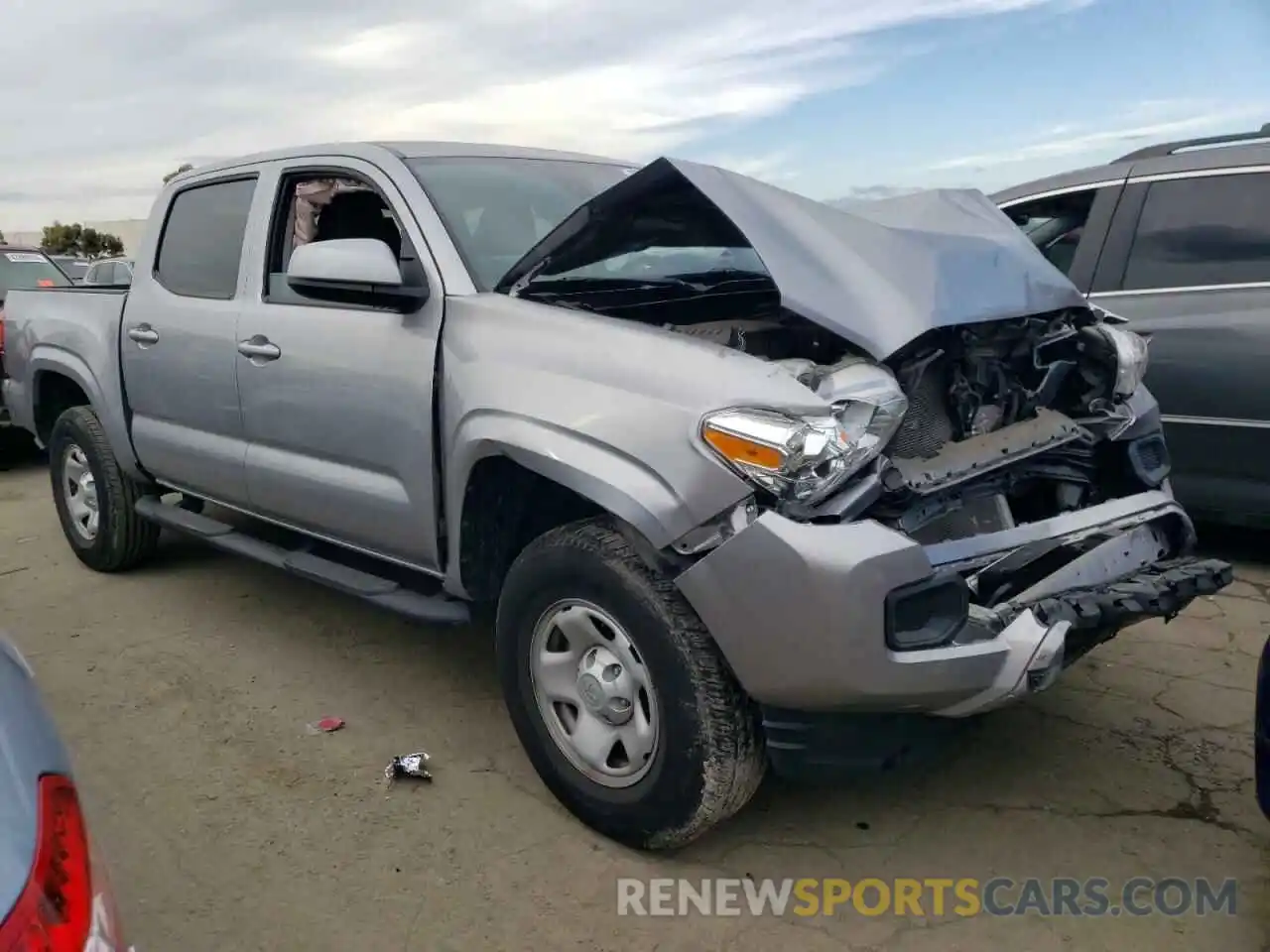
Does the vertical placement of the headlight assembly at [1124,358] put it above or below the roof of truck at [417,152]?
below

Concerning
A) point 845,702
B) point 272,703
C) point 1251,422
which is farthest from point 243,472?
point 1251,422

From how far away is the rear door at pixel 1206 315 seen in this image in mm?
4367

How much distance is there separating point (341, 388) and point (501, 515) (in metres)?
0.73

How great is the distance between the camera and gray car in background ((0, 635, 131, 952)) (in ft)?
3.84

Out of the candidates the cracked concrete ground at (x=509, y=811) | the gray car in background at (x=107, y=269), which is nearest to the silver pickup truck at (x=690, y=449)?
the cracked concrete ground at (x=509, y=811)

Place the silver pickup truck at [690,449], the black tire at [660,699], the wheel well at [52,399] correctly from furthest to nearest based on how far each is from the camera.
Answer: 1. the wheel well at [52,399]
2. the black tire at [660,699]
3. the silver pickup truck at [690,449]

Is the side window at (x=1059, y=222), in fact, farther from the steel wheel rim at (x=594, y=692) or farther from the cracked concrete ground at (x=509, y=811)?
the steel wheel rim at (x=594, y=692)

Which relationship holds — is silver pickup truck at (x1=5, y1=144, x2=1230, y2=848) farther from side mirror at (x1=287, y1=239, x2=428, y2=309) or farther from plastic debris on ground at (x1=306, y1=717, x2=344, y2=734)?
plastic debris on ground at (x1=306, y1=717, x2=344, y2=734)

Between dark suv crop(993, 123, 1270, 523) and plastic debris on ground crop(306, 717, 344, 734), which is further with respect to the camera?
dark suv crop(993, 123, 1270, 523)

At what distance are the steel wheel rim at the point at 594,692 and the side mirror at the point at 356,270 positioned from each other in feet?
3.56

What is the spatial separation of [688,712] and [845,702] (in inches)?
14.4

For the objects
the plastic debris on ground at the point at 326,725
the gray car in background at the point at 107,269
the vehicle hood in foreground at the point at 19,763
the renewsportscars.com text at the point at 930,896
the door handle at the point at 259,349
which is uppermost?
the door handle at the point at 259,349

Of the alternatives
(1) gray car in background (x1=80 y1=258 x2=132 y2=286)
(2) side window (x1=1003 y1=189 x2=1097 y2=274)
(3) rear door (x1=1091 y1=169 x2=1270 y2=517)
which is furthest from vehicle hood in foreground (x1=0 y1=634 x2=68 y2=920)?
(1) gray car in background (x1=80 y1=258 x2=132 y2=286)

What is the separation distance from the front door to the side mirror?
0.09 meters
